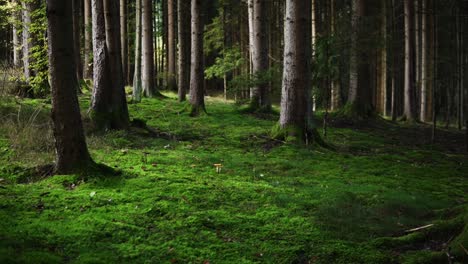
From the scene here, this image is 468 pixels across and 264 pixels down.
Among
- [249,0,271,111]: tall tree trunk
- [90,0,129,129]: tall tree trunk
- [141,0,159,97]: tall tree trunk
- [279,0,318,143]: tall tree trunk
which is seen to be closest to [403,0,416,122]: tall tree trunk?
[249,0,271,111]: tall tree trunk

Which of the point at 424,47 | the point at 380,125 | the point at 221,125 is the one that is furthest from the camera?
the point at 424,47

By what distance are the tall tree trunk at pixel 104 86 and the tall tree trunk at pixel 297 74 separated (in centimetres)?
412

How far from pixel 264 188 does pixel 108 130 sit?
5.11 metres

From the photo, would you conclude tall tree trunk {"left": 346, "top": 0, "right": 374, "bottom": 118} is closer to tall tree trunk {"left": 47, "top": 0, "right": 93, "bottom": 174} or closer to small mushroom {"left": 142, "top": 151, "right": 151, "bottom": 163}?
small mushroom {"left": 142, "top": 151, "right": 151, "bottom": 163}

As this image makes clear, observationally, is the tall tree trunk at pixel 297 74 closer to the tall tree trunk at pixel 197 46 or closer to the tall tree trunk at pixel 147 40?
the tall tree trunk at pixel 197 46

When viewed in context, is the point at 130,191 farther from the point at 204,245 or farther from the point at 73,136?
the point at 204,245

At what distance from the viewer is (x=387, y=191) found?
743cm

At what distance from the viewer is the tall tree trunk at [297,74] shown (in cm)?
1072

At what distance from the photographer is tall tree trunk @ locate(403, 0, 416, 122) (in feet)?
70.2

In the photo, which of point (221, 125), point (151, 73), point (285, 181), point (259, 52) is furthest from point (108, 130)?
point (151, 73)

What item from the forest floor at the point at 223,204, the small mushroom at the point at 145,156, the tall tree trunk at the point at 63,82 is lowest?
the forest floor at the point at 223,204

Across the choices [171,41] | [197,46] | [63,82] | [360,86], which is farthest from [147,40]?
[63,82]

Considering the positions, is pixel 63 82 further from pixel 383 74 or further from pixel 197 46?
pixel 383 74

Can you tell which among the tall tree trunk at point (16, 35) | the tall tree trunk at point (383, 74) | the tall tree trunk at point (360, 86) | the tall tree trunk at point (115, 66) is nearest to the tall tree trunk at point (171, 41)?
the tall tree trunk at point (16, 35)
